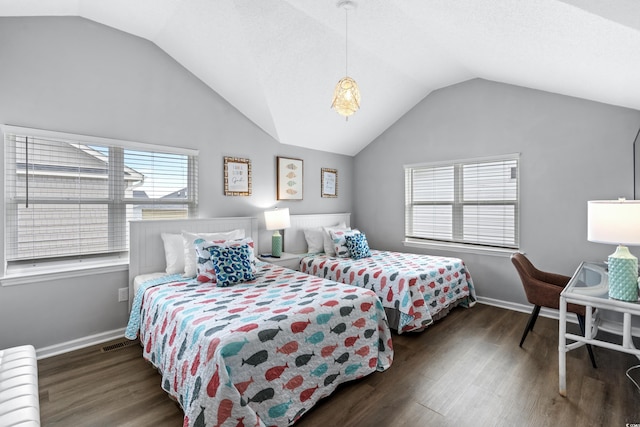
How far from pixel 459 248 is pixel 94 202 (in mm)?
4219

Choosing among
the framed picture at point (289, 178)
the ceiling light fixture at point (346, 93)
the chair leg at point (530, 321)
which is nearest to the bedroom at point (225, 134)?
the framed picture at point (289, 178)

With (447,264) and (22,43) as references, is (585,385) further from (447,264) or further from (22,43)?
(22,43)

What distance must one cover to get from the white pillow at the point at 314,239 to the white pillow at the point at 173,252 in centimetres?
180

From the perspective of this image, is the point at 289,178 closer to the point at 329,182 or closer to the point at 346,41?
the point at 329,182

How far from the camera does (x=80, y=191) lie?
8.80 feet

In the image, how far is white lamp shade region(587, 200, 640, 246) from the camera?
6.09 ft

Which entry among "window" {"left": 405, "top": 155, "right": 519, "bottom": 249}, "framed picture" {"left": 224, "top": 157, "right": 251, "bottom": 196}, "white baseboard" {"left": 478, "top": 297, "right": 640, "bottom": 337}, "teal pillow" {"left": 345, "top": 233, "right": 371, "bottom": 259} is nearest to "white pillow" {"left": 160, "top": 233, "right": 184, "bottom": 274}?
"framed picture" {"left": 224, "top": 157, "right": 251, "bottom": 196}

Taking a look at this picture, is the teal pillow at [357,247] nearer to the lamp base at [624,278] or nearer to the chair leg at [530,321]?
the chair leg at [530,321]

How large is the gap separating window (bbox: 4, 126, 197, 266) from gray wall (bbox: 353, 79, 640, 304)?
329 centimetres

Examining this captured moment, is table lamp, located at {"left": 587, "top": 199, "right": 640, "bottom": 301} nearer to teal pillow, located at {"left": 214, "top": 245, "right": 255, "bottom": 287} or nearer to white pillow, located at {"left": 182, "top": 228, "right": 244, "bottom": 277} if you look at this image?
teal pillow, located at {"left": 214, "top": 245, "right": 255, "bottom": 287}

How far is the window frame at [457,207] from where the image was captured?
364 centimetres

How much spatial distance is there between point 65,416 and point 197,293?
982mm

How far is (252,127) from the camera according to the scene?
384 cm

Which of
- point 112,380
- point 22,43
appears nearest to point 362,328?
point 112,380
